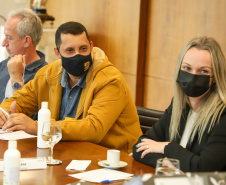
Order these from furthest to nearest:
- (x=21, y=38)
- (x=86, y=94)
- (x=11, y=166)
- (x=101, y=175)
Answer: (x=21, y=38), (x=86, y=94), (x=101, y=175), (x=11, y=166)

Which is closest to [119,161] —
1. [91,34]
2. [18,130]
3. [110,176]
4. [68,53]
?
[110,176]

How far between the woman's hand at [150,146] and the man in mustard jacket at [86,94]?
444mm

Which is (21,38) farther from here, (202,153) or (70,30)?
(202,153)

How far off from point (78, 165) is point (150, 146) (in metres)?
0.41

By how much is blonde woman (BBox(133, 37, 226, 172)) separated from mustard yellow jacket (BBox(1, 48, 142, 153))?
1.44 feet

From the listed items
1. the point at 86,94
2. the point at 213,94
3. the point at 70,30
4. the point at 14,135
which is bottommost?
the point at 14,135

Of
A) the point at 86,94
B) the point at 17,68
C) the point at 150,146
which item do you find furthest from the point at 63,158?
the point at 17,68

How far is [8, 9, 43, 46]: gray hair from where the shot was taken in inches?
158

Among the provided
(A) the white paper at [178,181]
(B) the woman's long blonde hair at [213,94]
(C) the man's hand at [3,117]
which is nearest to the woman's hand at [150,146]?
(B) the woman's long blonde hair at [213,94]

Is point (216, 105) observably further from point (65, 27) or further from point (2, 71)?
point (2, 71)

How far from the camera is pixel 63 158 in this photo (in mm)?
2170

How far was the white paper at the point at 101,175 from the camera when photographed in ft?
6.04

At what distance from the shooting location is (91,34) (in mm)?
5664

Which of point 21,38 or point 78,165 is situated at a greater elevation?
point 21,38
